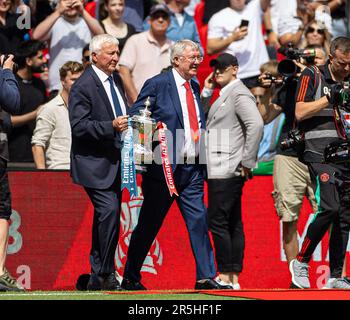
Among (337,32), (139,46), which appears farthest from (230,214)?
(337,32)

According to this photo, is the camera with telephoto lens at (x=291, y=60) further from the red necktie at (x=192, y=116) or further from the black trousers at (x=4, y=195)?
the black trousers at (x=4, y=195)

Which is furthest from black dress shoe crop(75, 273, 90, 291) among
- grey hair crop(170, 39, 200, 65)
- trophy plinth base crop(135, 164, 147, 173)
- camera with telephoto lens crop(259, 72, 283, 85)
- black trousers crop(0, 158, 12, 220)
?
camera with telephoto lens crop(259, 72, 283, 85)

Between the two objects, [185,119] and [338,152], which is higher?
[185,119]

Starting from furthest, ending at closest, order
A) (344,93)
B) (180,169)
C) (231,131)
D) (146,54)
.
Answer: (146,54) → (231,131) → (180,169) → (344,93)

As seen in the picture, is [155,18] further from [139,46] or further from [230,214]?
[230,214]

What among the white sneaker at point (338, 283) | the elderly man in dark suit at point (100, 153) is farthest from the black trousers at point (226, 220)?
the elderly man in dark suit at point (100, 153)

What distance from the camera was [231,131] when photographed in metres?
12.8

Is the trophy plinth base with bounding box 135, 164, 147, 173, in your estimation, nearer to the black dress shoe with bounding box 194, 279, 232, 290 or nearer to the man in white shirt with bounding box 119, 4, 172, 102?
the black dress shoe with bounding box 194, 279, 232, 290

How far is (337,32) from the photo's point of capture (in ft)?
59.4

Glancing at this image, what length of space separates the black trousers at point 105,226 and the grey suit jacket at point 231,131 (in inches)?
57.3

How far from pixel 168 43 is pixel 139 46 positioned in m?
0.55

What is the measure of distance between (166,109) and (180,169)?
0.62 meters

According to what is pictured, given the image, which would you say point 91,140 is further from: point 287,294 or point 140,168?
point 287,294

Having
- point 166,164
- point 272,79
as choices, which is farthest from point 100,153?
point 272,79
